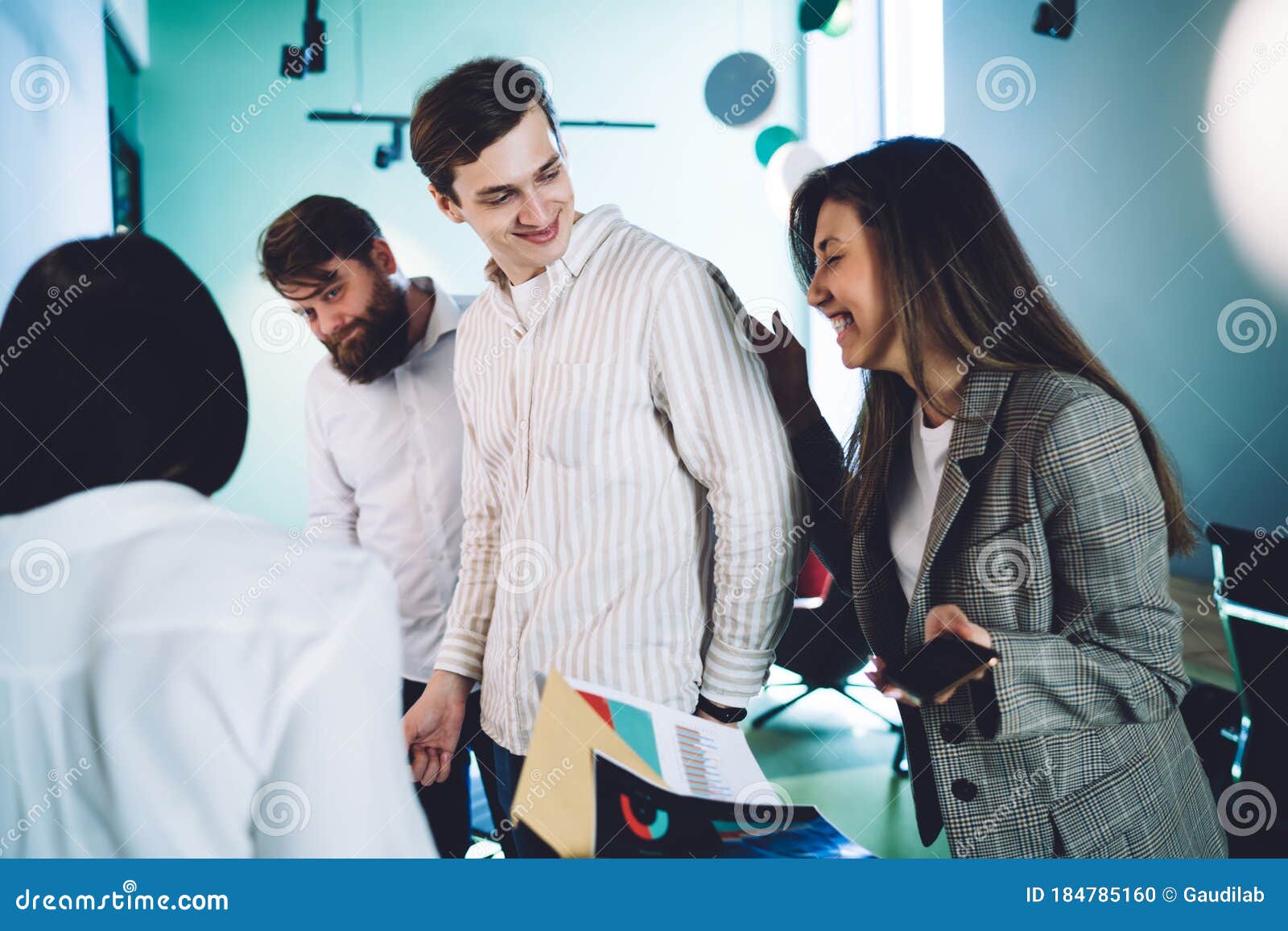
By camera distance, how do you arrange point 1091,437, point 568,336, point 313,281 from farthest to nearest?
point 313,281
point 568,336
point 1091,437

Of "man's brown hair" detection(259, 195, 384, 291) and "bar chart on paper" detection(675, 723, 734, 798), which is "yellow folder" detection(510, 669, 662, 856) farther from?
"man's brown hair" detection(259, 195, 384, 291)

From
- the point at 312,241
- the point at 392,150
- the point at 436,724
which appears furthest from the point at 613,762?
the point at 392,150

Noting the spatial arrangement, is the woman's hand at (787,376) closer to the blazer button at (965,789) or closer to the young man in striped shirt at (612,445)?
the young man in striped shirt at (612,445)

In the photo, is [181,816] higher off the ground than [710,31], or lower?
lower

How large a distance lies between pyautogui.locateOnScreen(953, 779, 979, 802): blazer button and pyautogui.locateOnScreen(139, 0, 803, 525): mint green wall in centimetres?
125

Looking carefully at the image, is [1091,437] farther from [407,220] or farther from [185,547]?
[407,220]

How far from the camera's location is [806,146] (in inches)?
75.9

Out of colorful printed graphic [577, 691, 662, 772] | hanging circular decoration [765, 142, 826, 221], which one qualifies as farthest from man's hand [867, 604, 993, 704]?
hanging circular decoration [765, 142, 826, 221]

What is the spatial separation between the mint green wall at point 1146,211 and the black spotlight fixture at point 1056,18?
0.14ft

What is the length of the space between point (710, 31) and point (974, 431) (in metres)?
1.04

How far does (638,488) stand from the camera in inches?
54.4

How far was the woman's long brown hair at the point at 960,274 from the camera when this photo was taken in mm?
1259

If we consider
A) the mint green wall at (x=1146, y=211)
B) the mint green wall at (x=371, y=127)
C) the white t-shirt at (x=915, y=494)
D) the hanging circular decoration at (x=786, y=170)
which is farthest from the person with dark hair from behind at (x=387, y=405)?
the mint green wall at (x=1146, y=211)

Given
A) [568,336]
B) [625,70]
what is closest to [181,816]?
[568,336]
